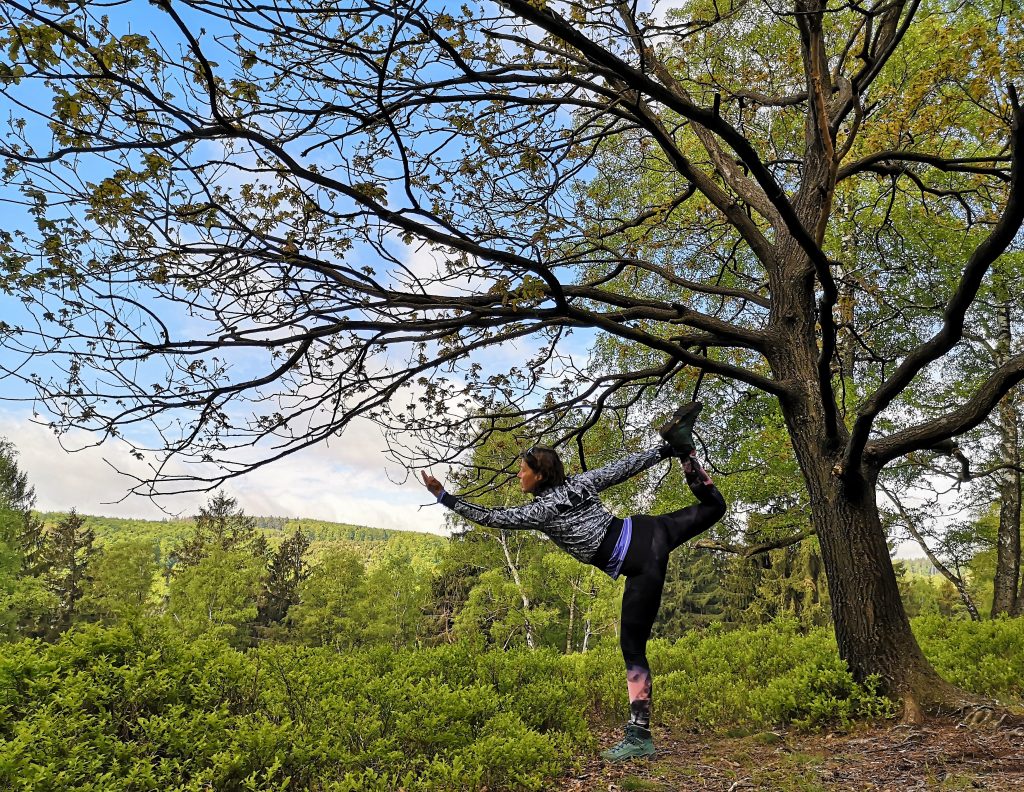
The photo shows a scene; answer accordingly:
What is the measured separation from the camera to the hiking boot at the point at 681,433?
4.43m

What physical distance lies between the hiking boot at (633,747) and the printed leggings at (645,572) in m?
0.07

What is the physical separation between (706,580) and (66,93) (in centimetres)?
3114

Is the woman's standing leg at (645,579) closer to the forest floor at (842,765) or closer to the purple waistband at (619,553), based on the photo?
the purple waistband at (619,553)

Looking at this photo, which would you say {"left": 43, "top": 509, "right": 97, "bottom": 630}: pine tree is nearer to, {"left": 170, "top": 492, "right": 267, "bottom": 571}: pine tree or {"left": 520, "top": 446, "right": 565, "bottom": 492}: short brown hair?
{"left": 170, "top": 492, "right": 267, "bottom": 571}: pine tree

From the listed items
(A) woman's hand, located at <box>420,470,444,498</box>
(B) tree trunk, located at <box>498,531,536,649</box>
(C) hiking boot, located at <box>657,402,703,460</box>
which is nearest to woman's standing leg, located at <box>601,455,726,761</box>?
(C) hiking boot, located at <box>657,402,703,460</box>

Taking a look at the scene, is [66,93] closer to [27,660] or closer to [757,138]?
[27,660]

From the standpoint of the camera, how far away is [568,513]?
4367mm

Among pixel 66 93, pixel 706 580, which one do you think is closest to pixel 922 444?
pixel 66 93

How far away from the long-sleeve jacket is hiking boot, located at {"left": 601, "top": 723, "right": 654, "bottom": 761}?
139 cm

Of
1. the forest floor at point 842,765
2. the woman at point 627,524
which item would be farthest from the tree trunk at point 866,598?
the woman at point 627,524

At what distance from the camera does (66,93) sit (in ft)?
11.8

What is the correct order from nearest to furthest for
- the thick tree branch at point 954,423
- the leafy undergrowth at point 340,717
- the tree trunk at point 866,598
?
the leafy undergrowth at point 340,717 < the thick tree branch at point 954,423 < the tree trunk at point 866,598

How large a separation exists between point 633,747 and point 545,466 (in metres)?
2.24

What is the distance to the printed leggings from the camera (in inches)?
173
